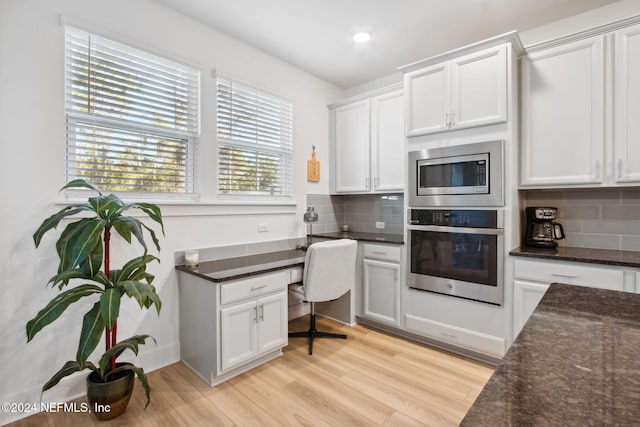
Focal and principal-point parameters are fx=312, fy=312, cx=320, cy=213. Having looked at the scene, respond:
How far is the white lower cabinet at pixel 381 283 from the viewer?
9.52 ft

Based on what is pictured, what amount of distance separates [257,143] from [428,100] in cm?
162

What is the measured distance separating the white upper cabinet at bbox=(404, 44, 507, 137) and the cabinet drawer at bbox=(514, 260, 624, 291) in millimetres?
1080

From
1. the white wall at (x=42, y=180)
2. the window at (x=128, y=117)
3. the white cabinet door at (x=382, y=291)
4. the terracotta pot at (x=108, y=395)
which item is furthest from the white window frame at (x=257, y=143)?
the terracotta pot at (x=108, y=395)

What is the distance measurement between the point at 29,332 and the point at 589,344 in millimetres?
2169

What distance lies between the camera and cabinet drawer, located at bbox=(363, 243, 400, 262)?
291 cm

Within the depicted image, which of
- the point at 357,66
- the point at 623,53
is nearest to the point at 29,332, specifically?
the point at 357,66

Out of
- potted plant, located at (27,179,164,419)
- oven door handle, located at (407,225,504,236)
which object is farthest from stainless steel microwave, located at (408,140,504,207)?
potted plant, located at (27,179,164,419)

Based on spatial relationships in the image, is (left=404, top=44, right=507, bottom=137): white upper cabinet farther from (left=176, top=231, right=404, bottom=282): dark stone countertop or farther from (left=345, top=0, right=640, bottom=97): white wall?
(left=176, top=231, right=404, bottom=282): dark stone countertop

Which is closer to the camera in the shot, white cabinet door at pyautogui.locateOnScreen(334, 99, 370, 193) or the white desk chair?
the white desk chair

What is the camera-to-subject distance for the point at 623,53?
2.08 meters

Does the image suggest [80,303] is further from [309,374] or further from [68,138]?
Answer: [309,374]

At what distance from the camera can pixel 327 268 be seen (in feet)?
8.41

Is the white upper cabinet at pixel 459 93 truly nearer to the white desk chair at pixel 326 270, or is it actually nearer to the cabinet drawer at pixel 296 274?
the white desk chair at pixel 326 270

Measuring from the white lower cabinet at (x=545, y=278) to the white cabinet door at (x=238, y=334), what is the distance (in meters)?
1.76
